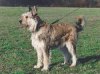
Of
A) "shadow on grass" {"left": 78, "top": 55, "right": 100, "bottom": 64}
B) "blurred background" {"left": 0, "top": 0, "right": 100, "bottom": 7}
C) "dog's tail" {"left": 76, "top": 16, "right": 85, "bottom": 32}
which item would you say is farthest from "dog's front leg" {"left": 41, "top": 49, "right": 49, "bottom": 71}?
"blurred background" {"left": 0, "top": 0, "right": 100, "bottom": 7}

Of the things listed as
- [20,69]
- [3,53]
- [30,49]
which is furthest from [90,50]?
[20,69]

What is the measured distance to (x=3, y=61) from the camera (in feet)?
40.8

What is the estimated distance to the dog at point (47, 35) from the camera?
10.8m

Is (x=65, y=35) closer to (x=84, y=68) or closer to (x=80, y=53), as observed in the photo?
(x=84, y=68)

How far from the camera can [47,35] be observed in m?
11.1

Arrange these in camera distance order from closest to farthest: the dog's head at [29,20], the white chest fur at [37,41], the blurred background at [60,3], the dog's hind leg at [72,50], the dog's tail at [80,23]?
the dog's head at [29,20]
the white chest fur at [37,41]
the dog's hind leg at [72,50]
the dog's tail at [80,23]
the blurred background at [60,3]

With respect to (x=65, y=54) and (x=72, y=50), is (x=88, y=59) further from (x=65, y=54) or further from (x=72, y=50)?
(x=72, y=50)

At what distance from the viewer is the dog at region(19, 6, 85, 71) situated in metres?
10.8

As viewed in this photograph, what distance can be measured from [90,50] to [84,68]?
341 centimetres

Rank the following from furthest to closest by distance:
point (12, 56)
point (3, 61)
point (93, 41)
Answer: point (93, 41), point (12, 56), point (3, 61)

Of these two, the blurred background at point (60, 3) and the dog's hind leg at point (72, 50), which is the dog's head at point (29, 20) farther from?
the blurred background at point (60, 3)

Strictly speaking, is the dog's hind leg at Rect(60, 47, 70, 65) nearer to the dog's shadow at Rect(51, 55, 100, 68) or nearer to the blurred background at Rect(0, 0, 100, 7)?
the dog's shadow at Rect(51, 55, 100, 68)

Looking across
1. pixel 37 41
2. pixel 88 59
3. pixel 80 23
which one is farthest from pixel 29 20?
pixel 88 59

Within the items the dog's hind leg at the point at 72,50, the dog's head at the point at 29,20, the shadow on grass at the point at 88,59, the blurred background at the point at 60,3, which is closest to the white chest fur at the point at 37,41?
the dog's head at the point at 29,20
